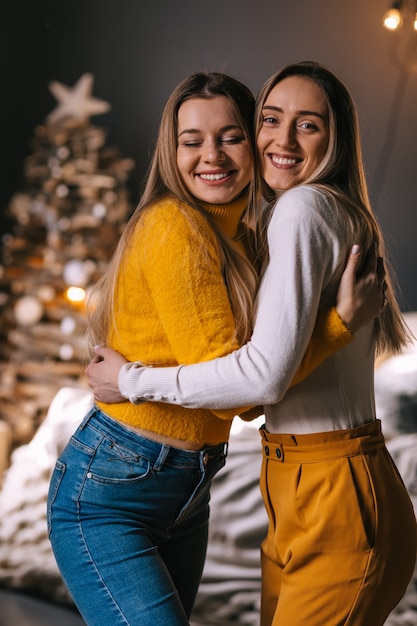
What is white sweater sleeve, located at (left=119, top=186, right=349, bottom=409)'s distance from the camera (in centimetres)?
113

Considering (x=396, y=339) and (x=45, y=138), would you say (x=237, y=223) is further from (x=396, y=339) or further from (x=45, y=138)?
(x=45, y=138)

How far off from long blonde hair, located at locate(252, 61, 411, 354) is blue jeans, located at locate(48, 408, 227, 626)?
39cm

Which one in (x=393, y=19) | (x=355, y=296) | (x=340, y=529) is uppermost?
(x=393, y=19)

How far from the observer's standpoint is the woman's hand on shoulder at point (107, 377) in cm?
129

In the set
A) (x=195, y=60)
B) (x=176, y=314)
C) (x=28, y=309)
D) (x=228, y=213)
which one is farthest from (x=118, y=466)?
(x=195, y=60)

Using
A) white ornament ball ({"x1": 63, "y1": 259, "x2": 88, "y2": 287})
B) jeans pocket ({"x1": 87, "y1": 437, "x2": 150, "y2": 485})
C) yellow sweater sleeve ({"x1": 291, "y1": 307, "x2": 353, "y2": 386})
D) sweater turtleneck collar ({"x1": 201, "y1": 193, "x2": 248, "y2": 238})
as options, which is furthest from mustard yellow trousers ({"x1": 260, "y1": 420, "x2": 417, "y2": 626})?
white ornament ball ({"x1": 63, "y1": 259, "x2": 88, "y2": 287})

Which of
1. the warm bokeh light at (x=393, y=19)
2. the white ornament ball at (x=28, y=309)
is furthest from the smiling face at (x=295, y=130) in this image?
the white ornament ball at (x=28, y=309)

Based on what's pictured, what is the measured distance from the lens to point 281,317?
1.13m

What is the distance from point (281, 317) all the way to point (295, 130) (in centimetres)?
39

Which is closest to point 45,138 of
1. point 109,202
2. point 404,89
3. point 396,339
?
point 109,202

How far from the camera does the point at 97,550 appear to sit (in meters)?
1.25

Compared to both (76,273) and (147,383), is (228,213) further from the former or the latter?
(76,273)

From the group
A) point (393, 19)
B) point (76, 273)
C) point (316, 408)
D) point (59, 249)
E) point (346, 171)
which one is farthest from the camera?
point (59, 249)

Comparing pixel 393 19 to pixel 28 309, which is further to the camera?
pixel 28 309
